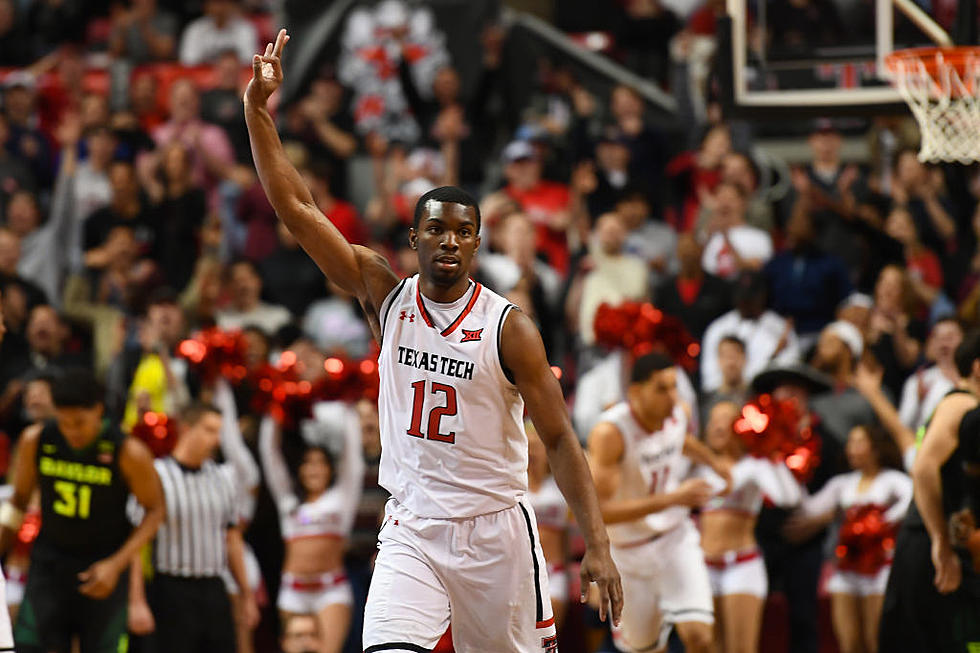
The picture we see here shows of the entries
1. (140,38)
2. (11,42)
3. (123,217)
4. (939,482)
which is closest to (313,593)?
(939,482)

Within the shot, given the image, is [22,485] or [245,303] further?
[245,303]

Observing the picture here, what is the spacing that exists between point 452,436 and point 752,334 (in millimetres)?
5993

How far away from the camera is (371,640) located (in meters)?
5.80

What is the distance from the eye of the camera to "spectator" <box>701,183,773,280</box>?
12.3 meters

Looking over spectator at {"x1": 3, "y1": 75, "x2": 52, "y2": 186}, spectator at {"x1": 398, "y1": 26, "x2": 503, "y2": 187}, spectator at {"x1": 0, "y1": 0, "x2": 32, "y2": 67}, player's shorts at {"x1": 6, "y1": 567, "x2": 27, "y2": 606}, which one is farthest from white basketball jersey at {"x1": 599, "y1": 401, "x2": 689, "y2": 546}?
spectator at {"x1": 0, "y1": 0, "x2": 32, "y2": 67}

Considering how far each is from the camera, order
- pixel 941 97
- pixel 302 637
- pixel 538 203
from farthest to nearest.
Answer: pixel 538 203
pixel 302 637
pixel 941 97

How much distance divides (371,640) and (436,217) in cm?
155

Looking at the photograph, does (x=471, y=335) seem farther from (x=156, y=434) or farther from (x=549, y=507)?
(x=549, y=507)

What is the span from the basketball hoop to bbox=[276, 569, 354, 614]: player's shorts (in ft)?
14.9

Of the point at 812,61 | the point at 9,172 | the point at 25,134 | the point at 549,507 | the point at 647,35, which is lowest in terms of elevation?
the point at 549,507

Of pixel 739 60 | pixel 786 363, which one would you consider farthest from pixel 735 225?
pixel 739 60

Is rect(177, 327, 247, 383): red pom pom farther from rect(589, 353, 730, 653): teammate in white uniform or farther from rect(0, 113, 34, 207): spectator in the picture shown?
rect(0, 113, 34, 207): spectator

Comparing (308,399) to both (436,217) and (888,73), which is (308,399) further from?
(436,217)

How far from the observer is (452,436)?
Answer: 598 centimetres
